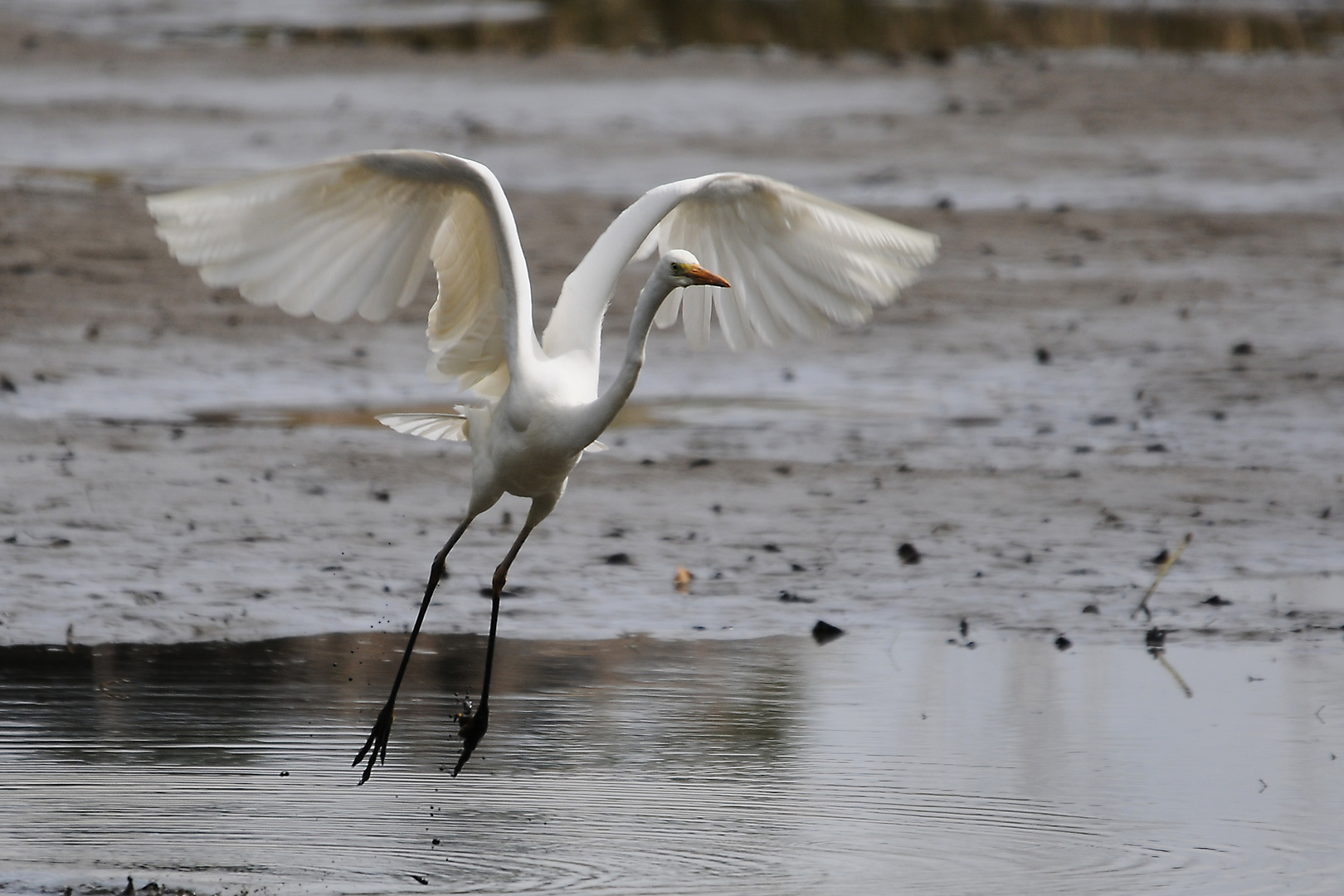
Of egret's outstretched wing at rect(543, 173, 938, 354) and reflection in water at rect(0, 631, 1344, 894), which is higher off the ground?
egret's outstretched wing at rect(543, 173, 938, 354)

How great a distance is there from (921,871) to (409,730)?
183 centimetres

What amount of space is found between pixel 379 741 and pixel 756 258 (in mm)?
2055

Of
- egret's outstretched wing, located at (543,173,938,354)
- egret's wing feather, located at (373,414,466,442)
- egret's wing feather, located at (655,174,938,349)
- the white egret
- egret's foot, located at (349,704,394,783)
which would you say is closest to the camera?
egret's foot, located at (349,704,394,783)

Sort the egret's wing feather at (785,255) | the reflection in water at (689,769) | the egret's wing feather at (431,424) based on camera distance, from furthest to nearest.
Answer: the egret's wing feather at (431,424), the egret's wing feather at (785,255), the reflection in water at (689,769)

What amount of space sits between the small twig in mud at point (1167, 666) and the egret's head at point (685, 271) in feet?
6.75

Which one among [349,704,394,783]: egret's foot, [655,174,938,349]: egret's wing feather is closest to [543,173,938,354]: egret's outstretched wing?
[655,174,938,349]: egret's wing feather

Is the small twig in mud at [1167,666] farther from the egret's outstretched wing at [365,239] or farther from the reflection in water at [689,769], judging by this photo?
the egret's outstretched wing at [365,239]

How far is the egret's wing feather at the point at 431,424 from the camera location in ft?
21.0

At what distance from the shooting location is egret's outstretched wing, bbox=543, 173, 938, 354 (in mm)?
6090

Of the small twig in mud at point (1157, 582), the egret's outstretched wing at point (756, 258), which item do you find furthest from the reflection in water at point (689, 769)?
the egret's outstretched wing at point (756, 258)

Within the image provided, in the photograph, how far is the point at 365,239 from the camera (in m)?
5.95

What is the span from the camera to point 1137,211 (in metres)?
15.0

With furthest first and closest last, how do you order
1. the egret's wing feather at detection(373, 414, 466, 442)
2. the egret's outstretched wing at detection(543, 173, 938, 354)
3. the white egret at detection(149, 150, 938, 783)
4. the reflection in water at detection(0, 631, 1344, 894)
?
the egret's wing feather at detection(373, 414, 466, 442)
the egret's outstretched wing at detection(543, 173, 938, 354)
the white egret at detection(149, 150, 938, 783)
the reflection in water at detection(0, 631, 1344, 894)

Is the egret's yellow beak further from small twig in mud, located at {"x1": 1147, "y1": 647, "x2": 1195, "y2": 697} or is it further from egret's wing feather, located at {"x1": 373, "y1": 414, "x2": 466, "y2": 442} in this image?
small twig in mud, located at {"x1": 1147, "y1": 647, "x2": 1195, "y2": 697}
